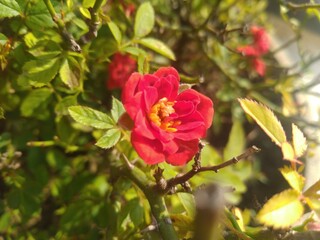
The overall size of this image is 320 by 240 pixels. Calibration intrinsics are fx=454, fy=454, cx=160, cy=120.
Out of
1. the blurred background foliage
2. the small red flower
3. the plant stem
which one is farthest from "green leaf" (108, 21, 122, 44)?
the small red flower

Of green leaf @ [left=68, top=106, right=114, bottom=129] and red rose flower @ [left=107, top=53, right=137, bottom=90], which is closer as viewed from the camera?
green leaf @ [left=68, top=106, right=114, bottom=129]

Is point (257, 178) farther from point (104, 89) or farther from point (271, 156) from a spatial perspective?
point (104, 89)

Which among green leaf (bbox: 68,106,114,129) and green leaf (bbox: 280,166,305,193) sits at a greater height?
green leaf (bbox: 280,166,305,193)

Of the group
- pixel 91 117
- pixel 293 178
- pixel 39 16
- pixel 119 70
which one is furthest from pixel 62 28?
pixel 293 178

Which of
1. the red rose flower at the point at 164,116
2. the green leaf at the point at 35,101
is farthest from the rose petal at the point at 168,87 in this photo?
the green leaf at the point at 35,101

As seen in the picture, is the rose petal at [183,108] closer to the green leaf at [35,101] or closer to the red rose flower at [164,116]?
the red rose flower at [164,116]

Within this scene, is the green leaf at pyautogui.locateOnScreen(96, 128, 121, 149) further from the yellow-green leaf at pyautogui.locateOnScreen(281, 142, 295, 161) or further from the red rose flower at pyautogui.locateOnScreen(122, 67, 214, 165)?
the yellow-green leaf at pyautogui.locateOnScreen(281, 142, 295, 161)

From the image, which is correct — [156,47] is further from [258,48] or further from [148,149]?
[258,48]
